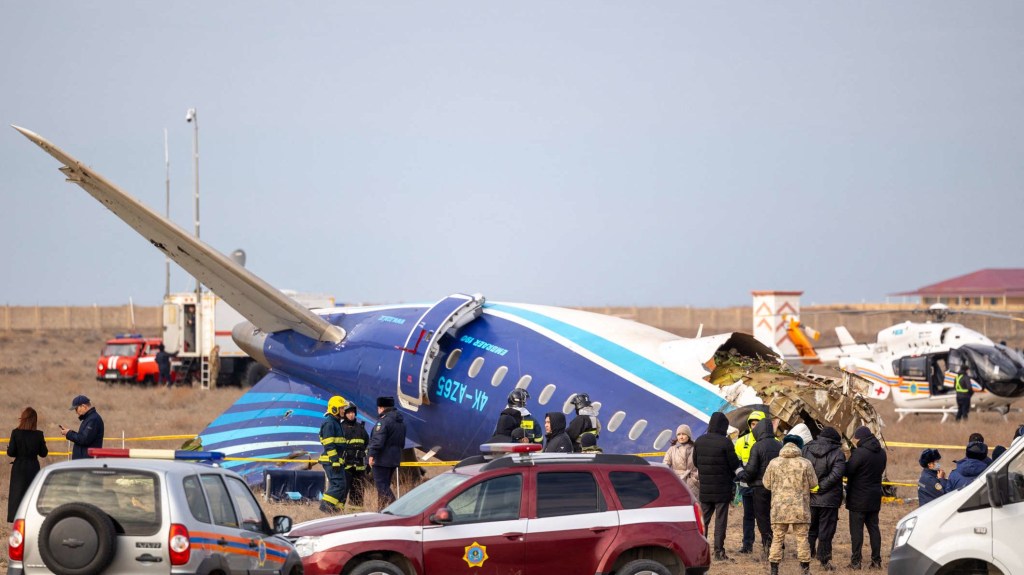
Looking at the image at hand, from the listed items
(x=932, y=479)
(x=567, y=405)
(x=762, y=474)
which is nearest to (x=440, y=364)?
(x=567, y=405)

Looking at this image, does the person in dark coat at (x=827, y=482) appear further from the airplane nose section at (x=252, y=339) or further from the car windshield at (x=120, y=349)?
the car windshield at (x=120, y=349)

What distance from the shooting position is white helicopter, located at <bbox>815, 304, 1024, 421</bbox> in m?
34.4

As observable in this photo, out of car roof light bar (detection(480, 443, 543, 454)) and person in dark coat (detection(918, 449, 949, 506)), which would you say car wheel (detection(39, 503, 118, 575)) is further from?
person in dark coat (detection(918, 449, 949, 506))

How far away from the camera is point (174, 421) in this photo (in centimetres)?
3469

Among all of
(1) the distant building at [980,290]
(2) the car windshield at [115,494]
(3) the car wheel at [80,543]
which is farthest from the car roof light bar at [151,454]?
(1) the distant building at [980,290]

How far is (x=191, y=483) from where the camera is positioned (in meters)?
10.2

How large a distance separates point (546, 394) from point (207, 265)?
6.45m

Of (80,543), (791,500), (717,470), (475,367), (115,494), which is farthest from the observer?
(475,367)

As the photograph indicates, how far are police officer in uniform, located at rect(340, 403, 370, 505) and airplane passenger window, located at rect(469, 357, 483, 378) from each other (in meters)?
2.54

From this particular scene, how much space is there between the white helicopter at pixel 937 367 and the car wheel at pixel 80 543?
2855cm

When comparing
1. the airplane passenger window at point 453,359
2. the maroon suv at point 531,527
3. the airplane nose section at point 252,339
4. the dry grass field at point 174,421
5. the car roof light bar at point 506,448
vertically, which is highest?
the airplane nose section at point 252,339

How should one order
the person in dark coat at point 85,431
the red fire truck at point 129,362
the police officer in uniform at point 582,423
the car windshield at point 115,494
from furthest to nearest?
the red fire truck at point 129,362 → the police officer in uniform at point 582,423 → the person in dark coat at point 85,431 → the car windshield at point 115,494

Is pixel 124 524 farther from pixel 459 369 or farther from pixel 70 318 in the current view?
pixel 70 318

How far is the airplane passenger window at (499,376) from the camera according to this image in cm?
1972
